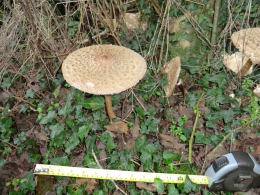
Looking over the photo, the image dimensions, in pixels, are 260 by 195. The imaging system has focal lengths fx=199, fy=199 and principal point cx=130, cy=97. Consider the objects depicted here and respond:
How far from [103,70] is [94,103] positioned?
3.22 ft

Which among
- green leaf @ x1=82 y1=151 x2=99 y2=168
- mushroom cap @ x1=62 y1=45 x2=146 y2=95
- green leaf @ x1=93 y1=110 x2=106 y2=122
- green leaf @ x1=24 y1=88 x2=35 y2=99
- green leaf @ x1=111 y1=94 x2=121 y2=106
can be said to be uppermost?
mushroom cap @ x1=62 y1=45 x2=146 y2=95

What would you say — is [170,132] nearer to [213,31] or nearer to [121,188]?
[121,188]

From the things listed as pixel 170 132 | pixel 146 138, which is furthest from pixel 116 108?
pixel 170 132

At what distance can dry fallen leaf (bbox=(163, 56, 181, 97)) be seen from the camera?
9.75ft

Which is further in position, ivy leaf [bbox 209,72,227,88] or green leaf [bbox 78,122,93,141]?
ivy leaf [bbox 209,72,227,88]

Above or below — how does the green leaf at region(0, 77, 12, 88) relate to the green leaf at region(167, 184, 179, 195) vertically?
above

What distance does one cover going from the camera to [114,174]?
2441 mm

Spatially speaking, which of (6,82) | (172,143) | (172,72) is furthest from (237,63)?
(6,82)

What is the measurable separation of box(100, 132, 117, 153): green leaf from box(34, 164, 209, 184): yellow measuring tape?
0.34m

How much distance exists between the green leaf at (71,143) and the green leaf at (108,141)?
349mm

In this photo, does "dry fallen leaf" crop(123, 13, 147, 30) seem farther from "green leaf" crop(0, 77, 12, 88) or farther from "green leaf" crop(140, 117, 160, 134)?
"green leaf" crop(0, 77, 12, 88)

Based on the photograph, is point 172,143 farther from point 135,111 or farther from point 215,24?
point 215,24

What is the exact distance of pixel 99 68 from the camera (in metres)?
2.32

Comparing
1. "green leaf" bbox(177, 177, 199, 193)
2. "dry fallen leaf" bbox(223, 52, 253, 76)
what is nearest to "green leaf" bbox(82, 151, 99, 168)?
"green leaf" bbox(177, 177, 199, 193)
